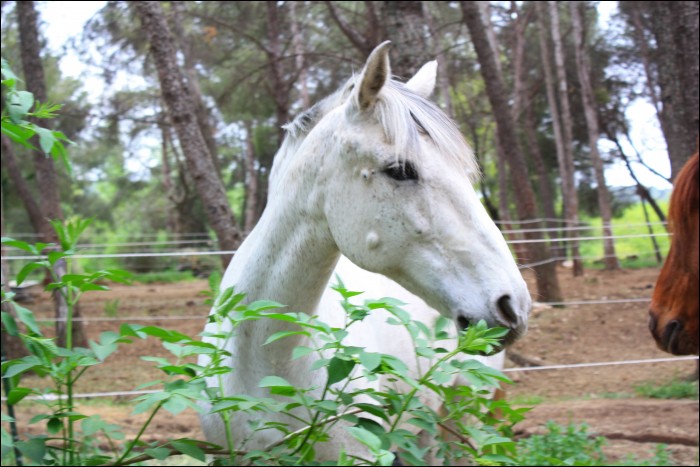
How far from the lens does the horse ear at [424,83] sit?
7.08 feet

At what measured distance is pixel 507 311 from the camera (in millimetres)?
1596

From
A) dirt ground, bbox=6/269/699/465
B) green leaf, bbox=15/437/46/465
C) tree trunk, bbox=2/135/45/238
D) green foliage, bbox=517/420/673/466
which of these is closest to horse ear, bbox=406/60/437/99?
dirt ground, bbox=6/269/699/465

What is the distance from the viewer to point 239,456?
1.33m

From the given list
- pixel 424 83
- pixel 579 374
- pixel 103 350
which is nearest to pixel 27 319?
pixel 103 350

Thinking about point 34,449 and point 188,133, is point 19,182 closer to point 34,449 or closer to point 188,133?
point 188,133

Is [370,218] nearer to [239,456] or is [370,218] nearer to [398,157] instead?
[398,157]

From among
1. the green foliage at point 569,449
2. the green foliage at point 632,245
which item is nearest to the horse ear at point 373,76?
the green foliage at point 569,449

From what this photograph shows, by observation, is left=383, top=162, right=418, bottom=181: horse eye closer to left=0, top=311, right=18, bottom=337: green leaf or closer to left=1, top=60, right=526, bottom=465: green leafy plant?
left=1, top=60, right=526, bottom=465: green leafy plant

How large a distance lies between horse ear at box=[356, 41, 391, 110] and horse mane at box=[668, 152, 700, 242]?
132 cm

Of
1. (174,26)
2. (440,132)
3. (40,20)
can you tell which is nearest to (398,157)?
(440,132)

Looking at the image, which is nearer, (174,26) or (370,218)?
(370,218)

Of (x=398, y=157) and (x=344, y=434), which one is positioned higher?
(x=398, y=157)

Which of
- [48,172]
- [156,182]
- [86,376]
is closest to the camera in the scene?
[86,376]

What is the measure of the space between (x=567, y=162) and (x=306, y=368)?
14172 millimetres
